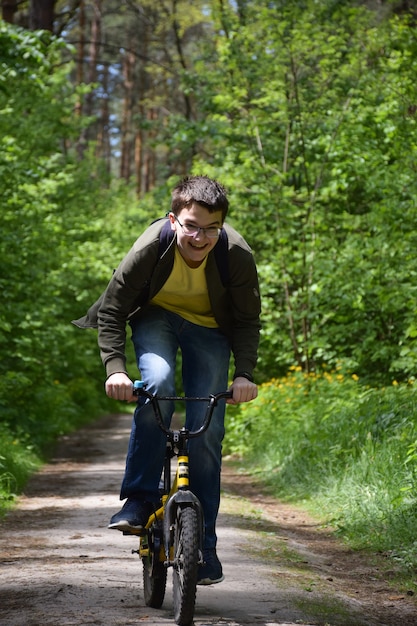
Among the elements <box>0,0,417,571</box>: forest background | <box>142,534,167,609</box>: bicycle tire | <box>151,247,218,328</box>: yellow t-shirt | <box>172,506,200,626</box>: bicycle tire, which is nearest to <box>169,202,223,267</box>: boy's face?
<box>151,247,218,328</box>: yellow t-shirt

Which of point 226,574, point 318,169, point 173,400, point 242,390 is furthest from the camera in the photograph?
point 318,169

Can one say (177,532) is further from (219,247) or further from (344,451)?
(344,451)

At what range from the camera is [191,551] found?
4.06 metres

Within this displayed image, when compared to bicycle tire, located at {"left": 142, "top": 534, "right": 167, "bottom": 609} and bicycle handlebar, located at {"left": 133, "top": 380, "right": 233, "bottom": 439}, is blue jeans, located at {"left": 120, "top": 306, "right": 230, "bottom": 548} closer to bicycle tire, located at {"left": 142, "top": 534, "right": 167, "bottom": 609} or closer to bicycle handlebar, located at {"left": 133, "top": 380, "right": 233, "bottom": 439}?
bicycle handlebar, located at {"left": 133, "top": 380, "right": 233, "bottom": 439}

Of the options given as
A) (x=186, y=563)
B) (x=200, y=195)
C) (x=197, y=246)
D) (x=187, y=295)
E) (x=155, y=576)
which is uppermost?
(x=200, y=195)

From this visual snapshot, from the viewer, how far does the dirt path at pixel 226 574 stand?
4.40 m

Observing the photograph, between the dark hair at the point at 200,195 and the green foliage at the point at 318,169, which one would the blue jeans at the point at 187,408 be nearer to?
the dark hair at the point at 200,195

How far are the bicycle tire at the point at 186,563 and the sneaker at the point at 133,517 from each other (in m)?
0.43

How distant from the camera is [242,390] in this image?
4480mm

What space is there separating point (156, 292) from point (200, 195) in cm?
54

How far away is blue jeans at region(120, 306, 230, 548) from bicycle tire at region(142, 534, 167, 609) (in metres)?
0.23

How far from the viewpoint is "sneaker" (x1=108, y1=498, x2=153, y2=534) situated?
4582 millimetres

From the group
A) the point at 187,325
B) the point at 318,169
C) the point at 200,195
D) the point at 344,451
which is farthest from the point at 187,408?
the point at 318,169

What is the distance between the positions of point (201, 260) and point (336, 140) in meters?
8.82
